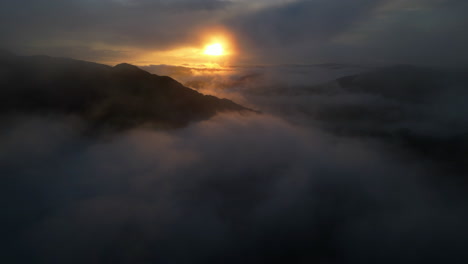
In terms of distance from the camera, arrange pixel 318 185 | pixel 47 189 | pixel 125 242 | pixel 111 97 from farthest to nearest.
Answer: pixel 318 185 < pixel 111 97 < pixel 47 189 < pixel 125 242

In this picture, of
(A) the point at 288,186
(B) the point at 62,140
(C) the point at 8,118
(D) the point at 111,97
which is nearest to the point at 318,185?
(A) the point at 288,186

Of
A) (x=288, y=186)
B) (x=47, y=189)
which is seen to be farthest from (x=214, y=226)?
(x=47, y=189)

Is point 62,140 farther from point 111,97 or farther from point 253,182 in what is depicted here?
point 253,182

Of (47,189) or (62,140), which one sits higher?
(62,140)

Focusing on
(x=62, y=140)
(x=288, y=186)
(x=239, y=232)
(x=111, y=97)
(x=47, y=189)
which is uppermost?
(x=111, y=97)

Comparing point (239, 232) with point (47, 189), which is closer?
point (47, 189)

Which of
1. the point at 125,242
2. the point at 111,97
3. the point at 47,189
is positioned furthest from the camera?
the point at 111,97
